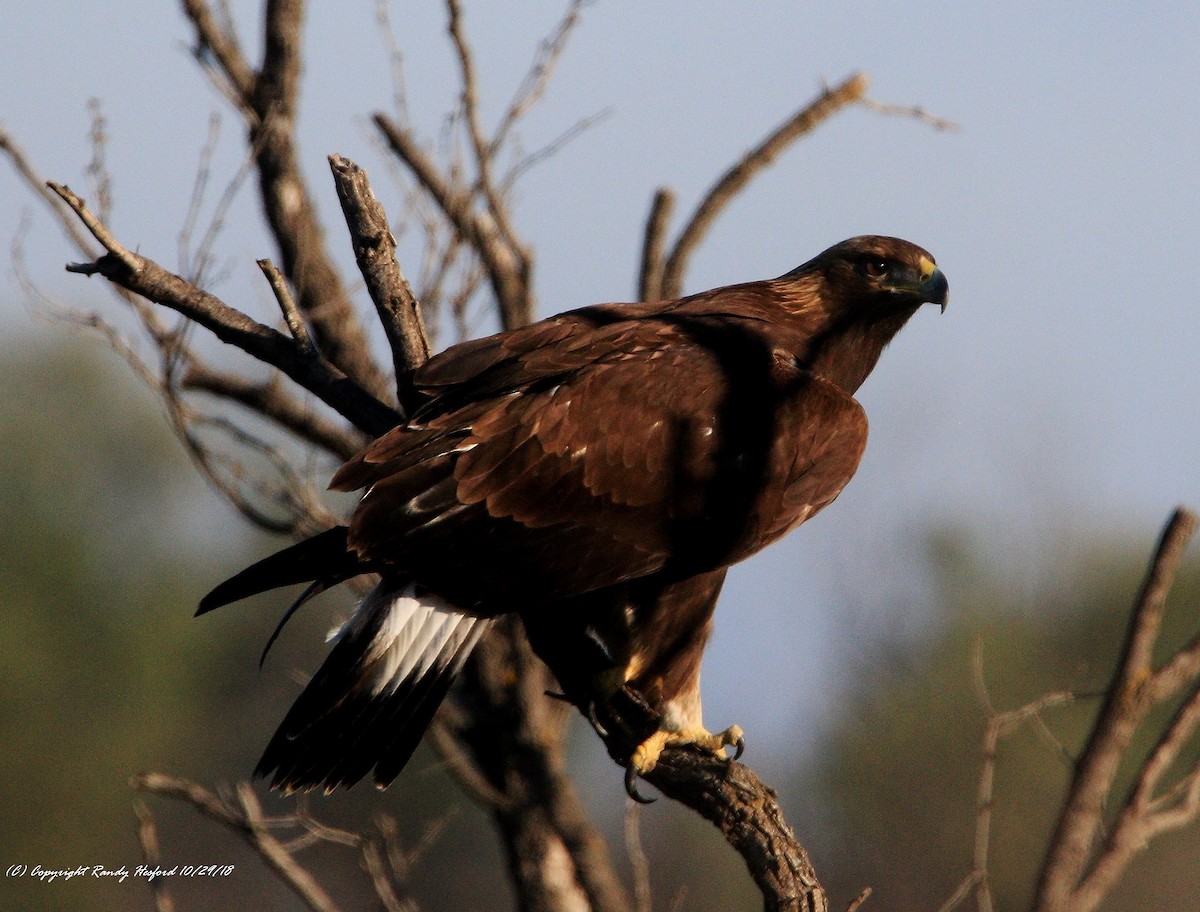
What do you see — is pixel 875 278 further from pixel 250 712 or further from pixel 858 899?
pixel 250 712

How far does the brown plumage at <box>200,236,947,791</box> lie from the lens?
3441 mm

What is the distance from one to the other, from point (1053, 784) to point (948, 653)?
3732 millimetres

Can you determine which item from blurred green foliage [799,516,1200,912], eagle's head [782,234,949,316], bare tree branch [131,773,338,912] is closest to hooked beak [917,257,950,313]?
eagle's head [782,234,949,316]

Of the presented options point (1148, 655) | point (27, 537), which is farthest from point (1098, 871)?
point (27, 537)

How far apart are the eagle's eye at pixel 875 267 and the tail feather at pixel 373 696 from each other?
1.93m

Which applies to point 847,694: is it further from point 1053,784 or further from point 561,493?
point 1053,784

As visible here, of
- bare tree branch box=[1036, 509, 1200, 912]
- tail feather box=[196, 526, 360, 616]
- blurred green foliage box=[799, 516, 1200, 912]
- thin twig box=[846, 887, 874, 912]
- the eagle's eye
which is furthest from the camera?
blurred green foliage box=[799, 516, 1200, 912]

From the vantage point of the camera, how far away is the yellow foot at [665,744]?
3912mm

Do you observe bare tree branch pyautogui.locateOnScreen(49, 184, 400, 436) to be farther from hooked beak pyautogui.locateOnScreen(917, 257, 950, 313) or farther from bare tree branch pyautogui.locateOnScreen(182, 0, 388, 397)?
hooked beak pyautogui.locateOnScreen(917, 257, 950, 313)

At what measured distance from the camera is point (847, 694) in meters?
8.89

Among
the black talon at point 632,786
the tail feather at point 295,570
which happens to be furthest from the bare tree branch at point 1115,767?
the tail feather at point 295,570

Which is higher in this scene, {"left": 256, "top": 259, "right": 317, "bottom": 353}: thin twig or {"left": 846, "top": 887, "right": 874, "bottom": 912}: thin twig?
{"left": 256, "top": 259, "right": 317, "bottom": 353}: thin twig

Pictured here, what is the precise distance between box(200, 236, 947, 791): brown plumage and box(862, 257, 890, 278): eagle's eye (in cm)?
58

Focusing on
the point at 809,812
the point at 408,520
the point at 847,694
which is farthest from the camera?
the point at 809,812
